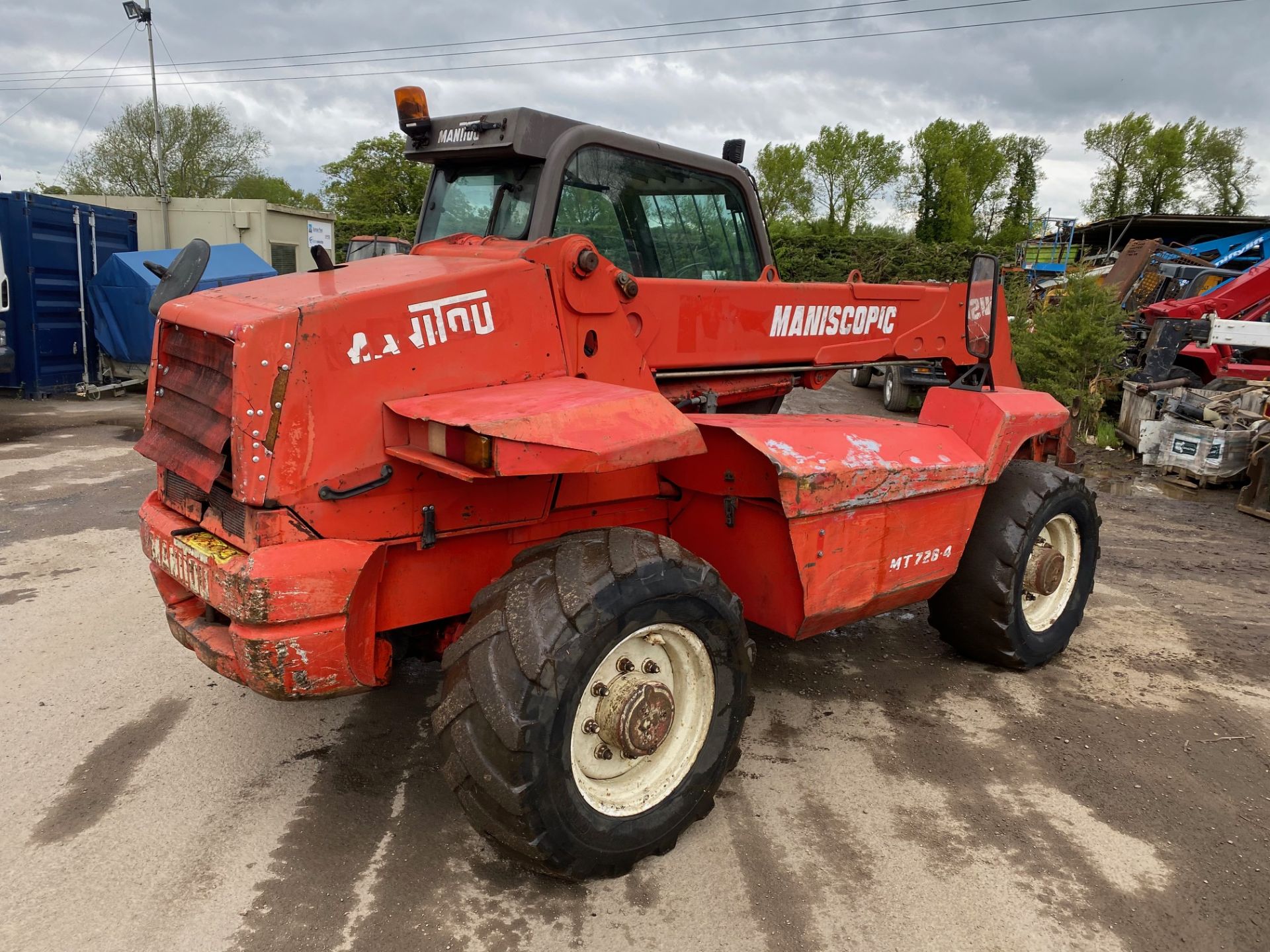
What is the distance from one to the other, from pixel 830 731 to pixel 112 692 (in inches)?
123

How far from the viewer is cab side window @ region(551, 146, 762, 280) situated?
3629 mm

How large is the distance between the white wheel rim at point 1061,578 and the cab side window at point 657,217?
1.96m

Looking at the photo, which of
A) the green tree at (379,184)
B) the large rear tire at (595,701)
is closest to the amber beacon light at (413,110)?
the large rear tire at (595,701)

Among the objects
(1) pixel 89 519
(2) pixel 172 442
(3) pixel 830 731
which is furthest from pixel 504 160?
(1) pixel 89 519

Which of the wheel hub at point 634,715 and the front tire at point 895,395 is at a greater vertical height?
the front tire at point 895,395

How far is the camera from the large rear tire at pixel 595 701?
8.10ft

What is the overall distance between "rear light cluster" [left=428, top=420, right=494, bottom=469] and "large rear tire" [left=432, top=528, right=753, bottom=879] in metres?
0.38

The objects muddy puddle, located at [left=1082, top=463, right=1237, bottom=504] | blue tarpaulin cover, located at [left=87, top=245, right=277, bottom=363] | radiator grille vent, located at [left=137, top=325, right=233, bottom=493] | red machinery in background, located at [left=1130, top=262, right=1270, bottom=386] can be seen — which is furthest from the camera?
blue tarpaulin cover, located at [left=87, top=245, right=277, bottom=363]

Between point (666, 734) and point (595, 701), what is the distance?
28 centimetres

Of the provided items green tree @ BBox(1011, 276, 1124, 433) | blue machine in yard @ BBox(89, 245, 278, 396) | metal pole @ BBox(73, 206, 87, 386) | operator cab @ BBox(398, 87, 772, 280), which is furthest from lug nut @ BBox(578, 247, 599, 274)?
metal pole @ BBox(73, 206, 87, 386)

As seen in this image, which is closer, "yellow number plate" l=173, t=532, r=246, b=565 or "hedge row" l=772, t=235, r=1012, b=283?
"yellow number plate" l=173, t=532, r=246, b=565

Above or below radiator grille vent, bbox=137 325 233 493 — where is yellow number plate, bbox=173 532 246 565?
below

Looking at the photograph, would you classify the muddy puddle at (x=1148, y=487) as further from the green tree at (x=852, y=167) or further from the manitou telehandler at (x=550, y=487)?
the green tree at (x=852, y=167)

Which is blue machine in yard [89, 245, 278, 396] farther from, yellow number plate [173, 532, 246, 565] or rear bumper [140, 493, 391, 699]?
rear bumper [140, 493, 391, 699]
